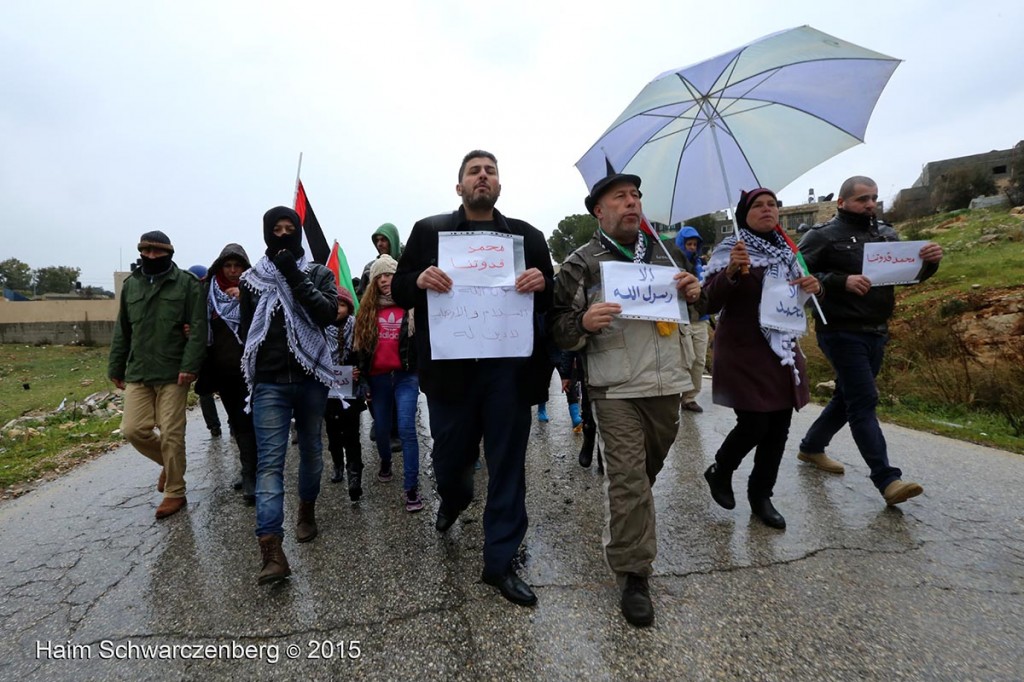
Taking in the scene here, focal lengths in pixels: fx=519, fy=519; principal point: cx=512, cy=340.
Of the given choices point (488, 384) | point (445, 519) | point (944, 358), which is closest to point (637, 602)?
point (488, 384)

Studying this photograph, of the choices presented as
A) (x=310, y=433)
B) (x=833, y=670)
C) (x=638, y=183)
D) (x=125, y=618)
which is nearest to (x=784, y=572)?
(x=833, y=670)

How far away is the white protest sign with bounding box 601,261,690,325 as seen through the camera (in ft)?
8.45

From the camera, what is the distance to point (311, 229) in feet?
13.3

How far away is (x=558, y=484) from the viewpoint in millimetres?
4199

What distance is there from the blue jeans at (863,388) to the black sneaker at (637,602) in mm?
2035

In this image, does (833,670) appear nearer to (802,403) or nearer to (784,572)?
(784,572)

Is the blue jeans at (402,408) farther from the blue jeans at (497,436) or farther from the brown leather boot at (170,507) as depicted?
the brown leather boot at (170,507)

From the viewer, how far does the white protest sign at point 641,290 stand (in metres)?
2.58

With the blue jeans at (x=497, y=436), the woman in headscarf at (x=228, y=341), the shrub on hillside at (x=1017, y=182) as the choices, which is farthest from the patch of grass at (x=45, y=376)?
the shrub on hillside at (x=1017, y=182)

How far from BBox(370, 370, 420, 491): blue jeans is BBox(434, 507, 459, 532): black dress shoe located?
0.54 m

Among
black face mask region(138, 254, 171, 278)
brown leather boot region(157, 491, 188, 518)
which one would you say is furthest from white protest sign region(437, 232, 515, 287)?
brown leather boot region(157, 491, 188, 518)

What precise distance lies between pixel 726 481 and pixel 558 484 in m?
1.29

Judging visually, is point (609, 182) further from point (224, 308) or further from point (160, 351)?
point (160, 351)

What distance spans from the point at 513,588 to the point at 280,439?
5.19 ft
